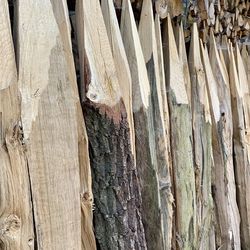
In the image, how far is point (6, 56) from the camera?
104cm

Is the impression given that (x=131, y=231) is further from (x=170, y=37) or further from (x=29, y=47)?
(x=170, y=37)

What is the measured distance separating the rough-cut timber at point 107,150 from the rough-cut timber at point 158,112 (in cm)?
25

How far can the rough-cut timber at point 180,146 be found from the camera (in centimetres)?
164

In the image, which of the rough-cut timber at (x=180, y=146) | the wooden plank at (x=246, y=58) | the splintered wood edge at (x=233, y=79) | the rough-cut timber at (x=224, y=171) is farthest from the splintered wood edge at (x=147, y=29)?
the wooden plank at (x=246, y=58)

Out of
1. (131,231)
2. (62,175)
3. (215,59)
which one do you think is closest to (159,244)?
(131,231)

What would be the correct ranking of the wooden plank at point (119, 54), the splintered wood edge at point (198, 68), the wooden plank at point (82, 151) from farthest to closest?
the splintered wood edge at point (198, 68) < the wooden plank at point (119, 54) < the wooden plank at point (82, 151)

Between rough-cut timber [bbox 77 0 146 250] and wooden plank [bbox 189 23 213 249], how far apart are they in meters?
0.58

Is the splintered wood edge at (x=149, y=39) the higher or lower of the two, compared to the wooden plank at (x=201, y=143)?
Answer: higher

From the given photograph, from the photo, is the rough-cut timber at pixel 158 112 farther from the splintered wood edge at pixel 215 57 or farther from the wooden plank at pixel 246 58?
the wooden plank at pixel 246 58

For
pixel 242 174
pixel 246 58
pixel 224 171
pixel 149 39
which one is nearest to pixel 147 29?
pixel 149 39

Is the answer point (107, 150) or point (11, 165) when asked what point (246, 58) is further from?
point (11, 165)

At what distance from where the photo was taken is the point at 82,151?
1197 mm

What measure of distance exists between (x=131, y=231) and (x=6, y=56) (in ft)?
1.87

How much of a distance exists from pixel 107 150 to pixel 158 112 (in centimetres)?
36
